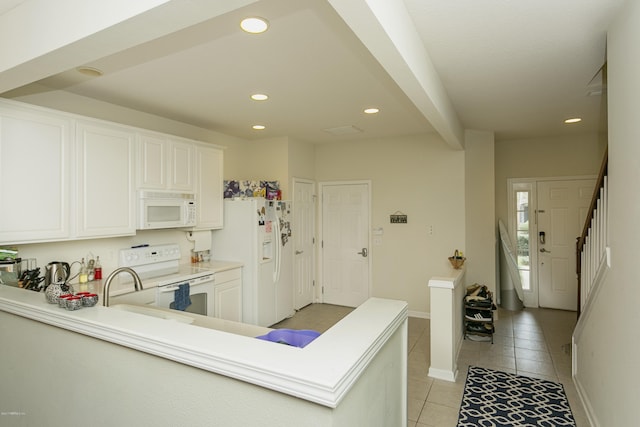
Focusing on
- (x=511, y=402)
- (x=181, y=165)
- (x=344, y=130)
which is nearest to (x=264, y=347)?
(x=511, y=402)

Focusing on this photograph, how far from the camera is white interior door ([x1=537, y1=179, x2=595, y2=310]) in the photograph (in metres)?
5.04

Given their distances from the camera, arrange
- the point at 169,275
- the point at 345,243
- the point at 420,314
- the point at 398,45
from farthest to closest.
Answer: the point at 345,243
the point at 420,314
the point at 169,275
the point at 398,45

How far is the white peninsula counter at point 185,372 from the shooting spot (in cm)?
108

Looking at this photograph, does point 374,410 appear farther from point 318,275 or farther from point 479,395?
point 318,275

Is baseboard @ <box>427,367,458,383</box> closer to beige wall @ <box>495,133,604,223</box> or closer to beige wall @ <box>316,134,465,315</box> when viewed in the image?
beige wall @ <box>316,134,465,315</box>

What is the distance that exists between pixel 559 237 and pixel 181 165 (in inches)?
209

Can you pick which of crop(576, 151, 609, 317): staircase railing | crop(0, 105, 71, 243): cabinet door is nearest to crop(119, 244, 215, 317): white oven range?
crop(0, 105, 71, 243): cabinet door

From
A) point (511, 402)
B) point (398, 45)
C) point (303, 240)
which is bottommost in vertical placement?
point (511, 402)

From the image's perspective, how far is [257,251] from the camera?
412cm

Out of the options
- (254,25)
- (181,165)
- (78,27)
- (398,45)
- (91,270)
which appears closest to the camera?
(78,27)

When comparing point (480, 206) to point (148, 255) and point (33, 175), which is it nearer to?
point (148, 255)

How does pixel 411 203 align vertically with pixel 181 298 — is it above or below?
above

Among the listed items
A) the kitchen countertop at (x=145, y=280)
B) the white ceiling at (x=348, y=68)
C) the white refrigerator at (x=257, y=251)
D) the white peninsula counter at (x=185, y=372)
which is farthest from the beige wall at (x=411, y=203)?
the white peninsula counter at (x=185, y=372)

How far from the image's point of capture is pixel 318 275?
554 centimetres
